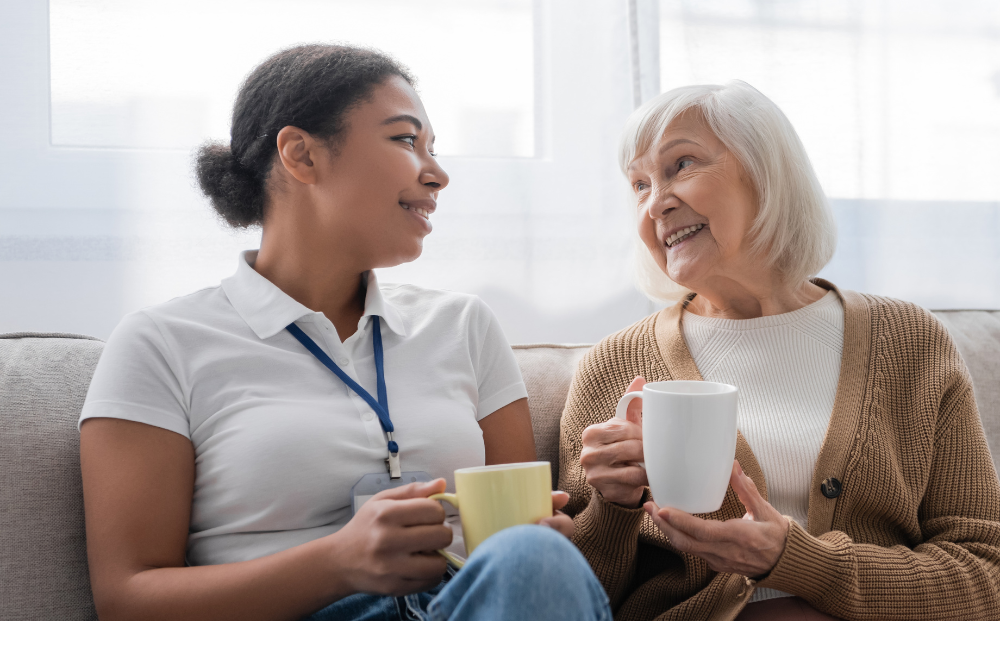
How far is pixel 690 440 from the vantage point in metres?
0.83

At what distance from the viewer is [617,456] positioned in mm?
983

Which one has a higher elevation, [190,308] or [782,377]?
[190,308]

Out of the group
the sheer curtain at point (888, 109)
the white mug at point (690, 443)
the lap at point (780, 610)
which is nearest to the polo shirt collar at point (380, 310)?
the white mug at point (690, 443)

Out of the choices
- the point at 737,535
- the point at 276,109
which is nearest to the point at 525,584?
the point at 737,535

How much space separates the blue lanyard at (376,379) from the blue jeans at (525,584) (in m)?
Answer: 0.37

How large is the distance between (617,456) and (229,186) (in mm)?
815

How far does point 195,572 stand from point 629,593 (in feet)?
2.29

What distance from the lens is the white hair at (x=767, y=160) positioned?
1.24m

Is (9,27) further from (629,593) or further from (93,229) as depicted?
(629,593)

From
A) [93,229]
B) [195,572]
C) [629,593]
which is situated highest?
[93,229]

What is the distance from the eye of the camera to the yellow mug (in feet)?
2.46

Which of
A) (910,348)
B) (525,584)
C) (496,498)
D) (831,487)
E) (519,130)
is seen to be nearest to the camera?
(525,584)

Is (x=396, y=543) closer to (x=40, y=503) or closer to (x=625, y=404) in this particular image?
(x=625, y=404)
